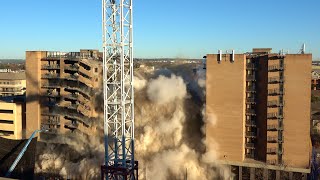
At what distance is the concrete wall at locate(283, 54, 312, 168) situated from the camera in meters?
34.2

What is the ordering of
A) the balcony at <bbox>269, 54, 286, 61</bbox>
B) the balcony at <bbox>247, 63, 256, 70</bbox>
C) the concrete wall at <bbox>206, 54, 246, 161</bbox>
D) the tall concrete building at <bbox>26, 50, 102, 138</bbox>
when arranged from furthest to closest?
1. the tall concrete building at <bbox>26, 50, 102, 138</bbox>
2. the balcony at <bbox>247, 63, 256, 70</bbox>
3. the concrete wall at <bbox>206, 54, 246, 161</bbox>
4. the balcony at <bbox>269, 54, 286, 61</bbox>

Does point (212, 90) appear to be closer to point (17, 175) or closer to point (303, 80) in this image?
point (303, 80)

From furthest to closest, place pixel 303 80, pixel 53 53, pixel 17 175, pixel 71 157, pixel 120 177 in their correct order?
pixel 53 53 < pixel 71 157 < pixel 303 80 < pixel 17 175 < pixel 120 177

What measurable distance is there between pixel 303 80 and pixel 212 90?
8.36 m

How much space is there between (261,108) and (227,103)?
329cm

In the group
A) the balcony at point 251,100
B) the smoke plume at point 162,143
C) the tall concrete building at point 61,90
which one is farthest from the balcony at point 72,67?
the balcony at point 251,100

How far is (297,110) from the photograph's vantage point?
34.7m

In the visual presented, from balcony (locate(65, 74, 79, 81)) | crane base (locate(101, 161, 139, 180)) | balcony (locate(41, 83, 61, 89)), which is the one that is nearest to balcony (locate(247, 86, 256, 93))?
crane base (locate(101, 161, 139, 180))

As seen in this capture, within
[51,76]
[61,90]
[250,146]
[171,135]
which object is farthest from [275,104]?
[51,76]

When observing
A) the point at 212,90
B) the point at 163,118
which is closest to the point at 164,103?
the point at 163,118

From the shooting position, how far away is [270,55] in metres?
35.1

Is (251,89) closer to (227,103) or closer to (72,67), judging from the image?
(227,103)

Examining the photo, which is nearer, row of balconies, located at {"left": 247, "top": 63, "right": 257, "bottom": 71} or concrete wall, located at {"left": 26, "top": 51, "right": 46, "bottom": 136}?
Result: row of balconies, located at {"left": 247, "top": 63, "right": 257, "bottom": 71}

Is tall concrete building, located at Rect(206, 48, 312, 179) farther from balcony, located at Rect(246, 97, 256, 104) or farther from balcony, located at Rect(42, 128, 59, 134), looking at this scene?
balcony, located at Rect(42, 128, 59, 134)
